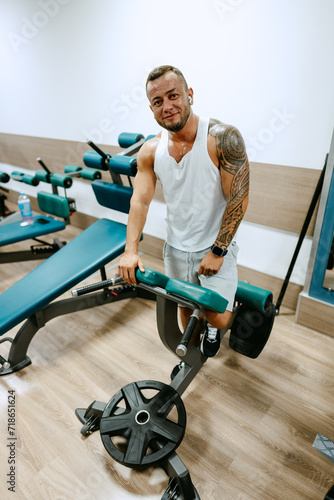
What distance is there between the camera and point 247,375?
1.62 meters

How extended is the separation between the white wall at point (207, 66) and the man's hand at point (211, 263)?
3.08ft

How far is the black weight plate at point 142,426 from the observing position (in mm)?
1095

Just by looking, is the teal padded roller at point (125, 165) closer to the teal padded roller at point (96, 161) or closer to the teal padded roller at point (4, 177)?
the teal padded roller at point (96, 161)

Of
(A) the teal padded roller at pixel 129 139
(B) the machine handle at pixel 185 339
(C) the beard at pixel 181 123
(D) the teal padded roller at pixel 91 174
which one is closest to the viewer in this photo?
(B) the machine handle at pixel 185 339

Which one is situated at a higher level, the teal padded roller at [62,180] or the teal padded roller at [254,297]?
the teal padded roller at [62,180]

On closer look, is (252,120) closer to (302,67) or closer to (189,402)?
(302,67)

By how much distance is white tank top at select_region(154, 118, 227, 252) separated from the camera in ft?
3.96

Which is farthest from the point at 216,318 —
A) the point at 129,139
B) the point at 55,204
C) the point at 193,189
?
the point at 55,204

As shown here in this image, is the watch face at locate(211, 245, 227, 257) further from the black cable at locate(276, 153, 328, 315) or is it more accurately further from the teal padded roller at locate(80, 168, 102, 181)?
the teal padded roller at locate(80, 168, 102, 181)

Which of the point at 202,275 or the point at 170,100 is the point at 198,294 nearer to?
the point at 202,275

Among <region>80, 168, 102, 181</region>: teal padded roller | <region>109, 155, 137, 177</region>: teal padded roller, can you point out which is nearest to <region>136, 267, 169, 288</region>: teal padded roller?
<region>109, 155, 137, 177</region>: teal padded roller

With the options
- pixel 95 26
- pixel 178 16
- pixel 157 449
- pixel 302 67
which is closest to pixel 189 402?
pixel 157 449

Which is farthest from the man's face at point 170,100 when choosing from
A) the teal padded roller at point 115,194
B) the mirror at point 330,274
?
the mirror at point 330,274

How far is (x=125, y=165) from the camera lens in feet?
5.77
